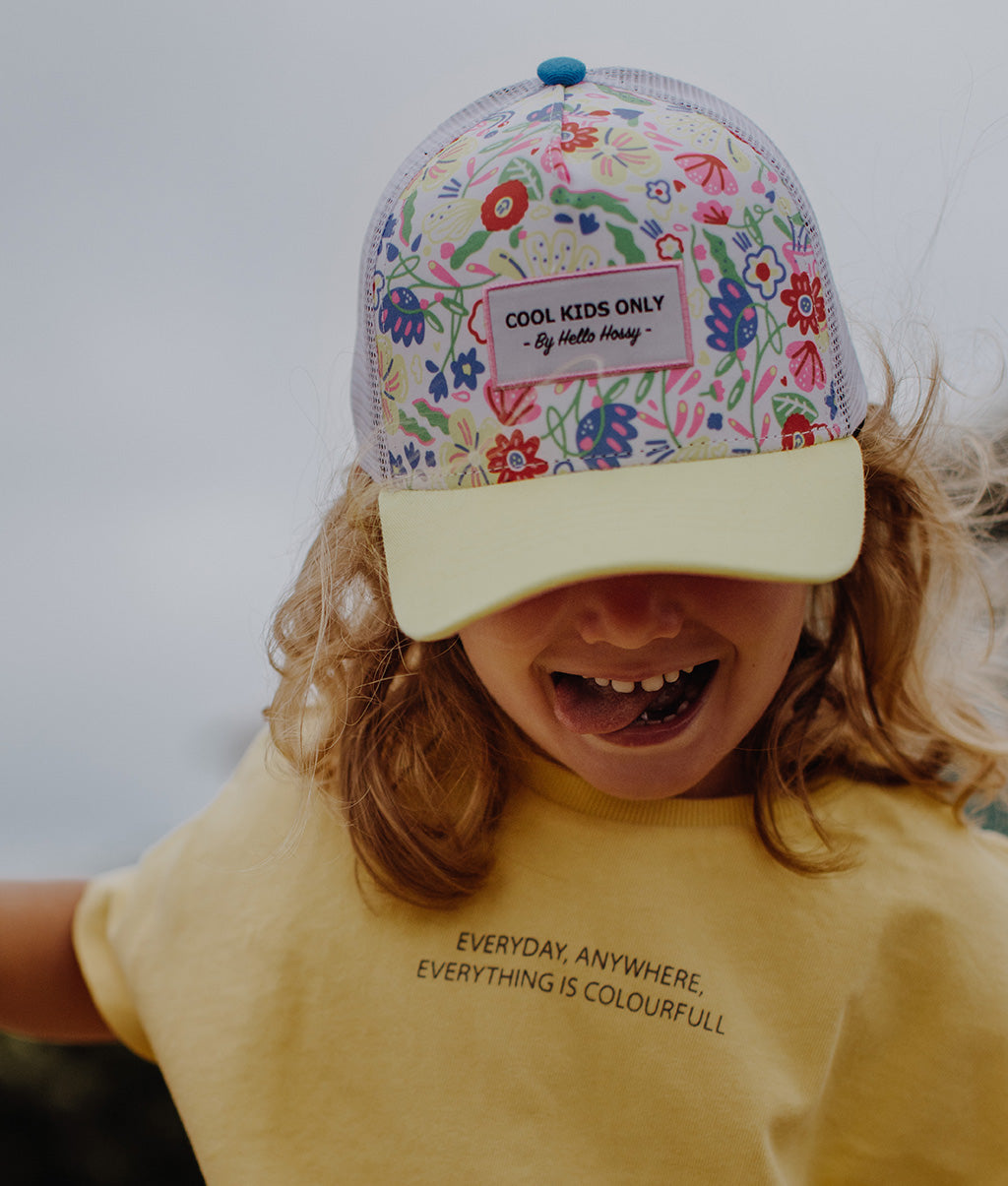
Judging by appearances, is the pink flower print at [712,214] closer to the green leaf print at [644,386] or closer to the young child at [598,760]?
the young child at [598,760]

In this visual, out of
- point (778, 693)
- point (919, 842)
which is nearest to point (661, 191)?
point (778, 693)

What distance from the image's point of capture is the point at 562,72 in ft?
3.01

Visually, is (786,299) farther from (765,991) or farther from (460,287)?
(765,991)

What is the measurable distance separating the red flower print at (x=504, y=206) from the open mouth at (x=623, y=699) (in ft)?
1.15

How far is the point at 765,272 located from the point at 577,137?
172 mm

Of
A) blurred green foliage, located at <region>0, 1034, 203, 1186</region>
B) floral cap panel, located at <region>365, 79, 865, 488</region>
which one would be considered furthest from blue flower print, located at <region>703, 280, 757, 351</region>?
blurred green foliage, located at <region>0, 1034, 203, 1186</region>

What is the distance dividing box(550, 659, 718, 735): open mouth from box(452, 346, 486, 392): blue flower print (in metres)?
0.25

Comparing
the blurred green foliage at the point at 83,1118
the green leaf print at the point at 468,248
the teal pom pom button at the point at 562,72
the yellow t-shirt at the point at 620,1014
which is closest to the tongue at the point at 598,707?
the yellow t-shirt at the point at 620,1014

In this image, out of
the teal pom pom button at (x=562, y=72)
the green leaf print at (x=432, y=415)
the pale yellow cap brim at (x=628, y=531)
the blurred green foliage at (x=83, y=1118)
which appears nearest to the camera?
the pale yellow cap brim at (x=628, y=531)

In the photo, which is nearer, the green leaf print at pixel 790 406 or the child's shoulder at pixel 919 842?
the green leaf print at pixel 790 406

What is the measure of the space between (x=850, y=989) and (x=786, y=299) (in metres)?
0.57

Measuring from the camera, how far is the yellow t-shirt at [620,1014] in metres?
0.90

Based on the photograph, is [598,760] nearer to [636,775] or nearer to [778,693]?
[636,775]

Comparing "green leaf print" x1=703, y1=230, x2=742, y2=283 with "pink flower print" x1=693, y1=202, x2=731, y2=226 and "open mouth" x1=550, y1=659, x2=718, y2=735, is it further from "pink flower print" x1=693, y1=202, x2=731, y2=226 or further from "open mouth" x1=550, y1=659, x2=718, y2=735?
"open mouth" x1=550, y1=659, x2=718, y2=735
